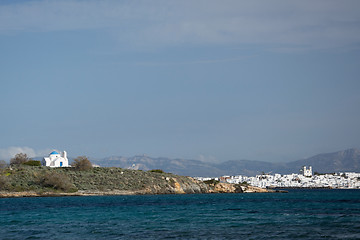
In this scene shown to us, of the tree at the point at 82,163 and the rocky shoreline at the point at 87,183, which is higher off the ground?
the tree at the point at 82,163

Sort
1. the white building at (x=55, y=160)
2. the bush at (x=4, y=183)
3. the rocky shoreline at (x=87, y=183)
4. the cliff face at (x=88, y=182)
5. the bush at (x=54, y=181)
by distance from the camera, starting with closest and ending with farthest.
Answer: the bush at (x=4, y=183)
the rocky shoreline at (x=87, y=183)
the cliff face at (x=88, y=182)
the bush at (x=54, y=181)
the white building at (x=55, y=160)

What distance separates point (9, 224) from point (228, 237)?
21.1 meters

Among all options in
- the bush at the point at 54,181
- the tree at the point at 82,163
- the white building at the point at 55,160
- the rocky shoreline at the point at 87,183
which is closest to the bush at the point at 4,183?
the rocky shoreline at the point at 87,183

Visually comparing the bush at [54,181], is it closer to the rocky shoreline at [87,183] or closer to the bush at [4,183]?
the rocky shoreline at [87,183]

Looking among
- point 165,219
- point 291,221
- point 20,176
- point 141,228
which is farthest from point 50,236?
point 20,176

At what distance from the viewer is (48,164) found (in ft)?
453

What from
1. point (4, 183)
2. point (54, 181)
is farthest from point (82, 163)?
A: point (4, 183)

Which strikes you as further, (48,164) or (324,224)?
(48,164)

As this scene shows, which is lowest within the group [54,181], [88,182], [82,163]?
[88,182]

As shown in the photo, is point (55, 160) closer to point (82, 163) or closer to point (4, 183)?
point (82, 163)

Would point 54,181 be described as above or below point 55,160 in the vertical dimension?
below

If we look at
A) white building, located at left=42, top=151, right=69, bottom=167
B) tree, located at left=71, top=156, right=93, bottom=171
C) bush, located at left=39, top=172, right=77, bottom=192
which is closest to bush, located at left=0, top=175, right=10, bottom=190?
bush, located at left=39, top=172, right=77, bottom=192

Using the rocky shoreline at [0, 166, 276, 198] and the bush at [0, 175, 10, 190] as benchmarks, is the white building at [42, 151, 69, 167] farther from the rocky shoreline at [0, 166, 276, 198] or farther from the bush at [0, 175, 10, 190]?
the bush at [0, 175, 10, 190]

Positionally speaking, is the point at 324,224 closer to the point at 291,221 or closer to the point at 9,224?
the point at 291,221
